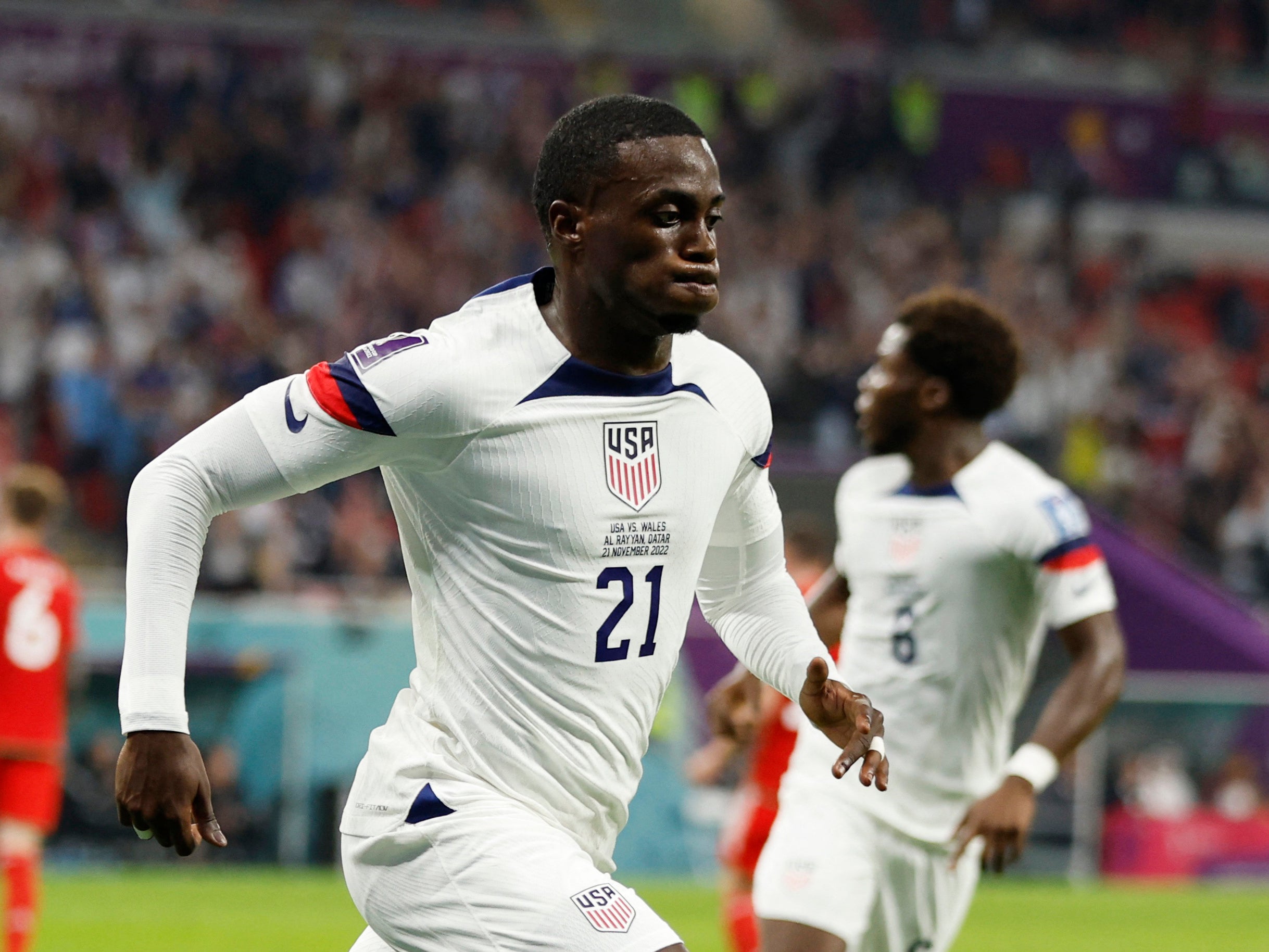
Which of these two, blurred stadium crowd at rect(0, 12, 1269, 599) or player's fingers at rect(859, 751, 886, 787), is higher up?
blurred stadium crowd at rect(0, 12, 1269, 599)

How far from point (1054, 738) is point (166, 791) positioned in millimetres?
2703

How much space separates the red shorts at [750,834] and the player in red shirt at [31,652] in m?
3.40

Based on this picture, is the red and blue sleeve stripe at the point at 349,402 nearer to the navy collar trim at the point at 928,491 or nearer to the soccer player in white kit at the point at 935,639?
the soccer player in white kit at the point at 935,639

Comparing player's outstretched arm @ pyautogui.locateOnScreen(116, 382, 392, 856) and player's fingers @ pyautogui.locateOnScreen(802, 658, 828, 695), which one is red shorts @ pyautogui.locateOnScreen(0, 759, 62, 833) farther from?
player's fingers @ pyautogui.locateOnScreen(802, 658, 828, 695)

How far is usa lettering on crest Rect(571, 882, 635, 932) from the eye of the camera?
312 centimetres

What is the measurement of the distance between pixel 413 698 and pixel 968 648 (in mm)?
2281

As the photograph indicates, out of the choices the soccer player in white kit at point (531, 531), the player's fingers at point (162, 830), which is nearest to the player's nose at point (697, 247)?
the soccer player in white kit at point (531, 531)

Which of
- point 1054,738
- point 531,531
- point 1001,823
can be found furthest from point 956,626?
point 531,531

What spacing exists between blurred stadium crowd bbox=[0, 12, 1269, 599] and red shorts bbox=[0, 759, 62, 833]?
15.9ft

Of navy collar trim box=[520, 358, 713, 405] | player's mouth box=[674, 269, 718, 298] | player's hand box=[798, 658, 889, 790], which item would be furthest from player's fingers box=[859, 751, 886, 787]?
player's mouth box=[674, 269, 718, 298]

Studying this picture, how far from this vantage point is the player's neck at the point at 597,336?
136 inches

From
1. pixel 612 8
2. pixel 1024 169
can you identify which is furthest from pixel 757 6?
pixel 1024 169

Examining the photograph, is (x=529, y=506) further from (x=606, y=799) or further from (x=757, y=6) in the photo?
(x=757, y=6)

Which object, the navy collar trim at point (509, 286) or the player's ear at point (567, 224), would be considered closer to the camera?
the player's ear at point (567, 224)
